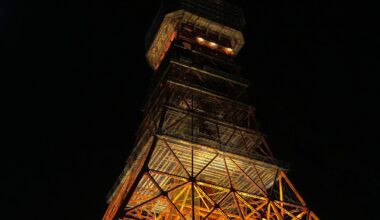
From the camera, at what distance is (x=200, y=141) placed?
17.1 metres

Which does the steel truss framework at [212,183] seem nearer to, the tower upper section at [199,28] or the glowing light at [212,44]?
the tower upper section at [199,28]

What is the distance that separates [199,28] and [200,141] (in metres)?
12.7

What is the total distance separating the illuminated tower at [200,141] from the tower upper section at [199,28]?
0.07 meters

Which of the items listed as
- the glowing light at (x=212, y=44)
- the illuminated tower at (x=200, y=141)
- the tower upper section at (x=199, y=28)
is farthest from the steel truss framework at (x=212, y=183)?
the glowing light at (x=212, y=44)

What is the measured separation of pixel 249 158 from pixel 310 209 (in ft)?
11.9

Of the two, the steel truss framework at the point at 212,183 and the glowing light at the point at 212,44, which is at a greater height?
the glowing light at the point at 212,44

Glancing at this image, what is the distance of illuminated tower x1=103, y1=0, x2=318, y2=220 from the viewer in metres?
16.5

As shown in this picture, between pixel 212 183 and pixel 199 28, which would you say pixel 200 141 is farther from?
pixel 199 28

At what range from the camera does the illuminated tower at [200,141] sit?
54.0ft

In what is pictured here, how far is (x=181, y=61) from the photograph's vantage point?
21594mm

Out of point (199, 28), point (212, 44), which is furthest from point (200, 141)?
point (199, 28)

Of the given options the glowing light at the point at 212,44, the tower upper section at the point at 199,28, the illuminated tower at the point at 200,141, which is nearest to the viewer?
the illuminated tower at the point at 200,141

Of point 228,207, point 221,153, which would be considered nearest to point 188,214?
point 228,207

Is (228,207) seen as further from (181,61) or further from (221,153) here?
(181,61)
